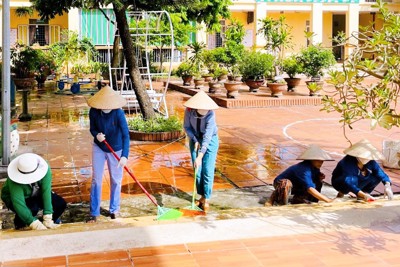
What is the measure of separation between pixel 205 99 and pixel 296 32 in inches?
977

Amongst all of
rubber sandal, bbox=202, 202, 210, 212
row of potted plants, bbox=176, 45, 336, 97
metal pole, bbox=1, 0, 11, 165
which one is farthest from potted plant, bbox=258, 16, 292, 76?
rubber sandal, bbox=202, 202, 210, 212

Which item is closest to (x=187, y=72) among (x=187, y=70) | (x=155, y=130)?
(x=187, y=70)

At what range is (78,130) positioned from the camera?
10664mm

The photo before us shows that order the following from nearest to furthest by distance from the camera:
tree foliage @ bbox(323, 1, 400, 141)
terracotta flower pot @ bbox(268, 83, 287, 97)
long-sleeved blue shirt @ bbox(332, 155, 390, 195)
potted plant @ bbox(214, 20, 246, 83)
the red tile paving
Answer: the red tile paving, tree foliage @ bbox(323, 1, 400, 141), long-sleeved blue shirt @ bbox(332, 155, 390, 195), terracotta flower pot @ bbox(268, 83, 287, 97), potted plant @ bbox(214, 20, 246, 83)

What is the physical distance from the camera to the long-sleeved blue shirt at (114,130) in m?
5.40

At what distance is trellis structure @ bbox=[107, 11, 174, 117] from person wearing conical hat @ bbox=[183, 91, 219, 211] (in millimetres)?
4607

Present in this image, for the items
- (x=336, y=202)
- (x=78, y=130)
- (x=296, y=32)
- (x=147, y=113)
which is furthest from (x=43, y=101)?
(x=296, y=32)

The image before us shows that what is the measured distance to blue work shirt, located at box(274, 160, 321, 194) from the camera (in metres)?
5.67

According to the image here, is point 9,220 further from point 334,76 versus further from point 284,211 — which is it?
point 334,76

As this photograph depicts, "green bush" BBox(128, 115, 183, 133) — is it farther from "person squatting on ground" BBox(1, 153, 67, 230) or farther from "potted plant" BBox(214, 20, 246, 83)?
"potted plant" BBox(214, 20, 246, 83)

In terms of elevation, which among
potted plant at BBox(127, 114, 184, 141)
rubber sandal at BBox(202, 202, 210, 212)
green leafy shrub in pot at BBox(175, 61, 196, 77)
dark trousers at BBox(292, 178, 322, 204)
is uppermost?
green leafy shrub in pot at BBox(175, 61, 196, 77)

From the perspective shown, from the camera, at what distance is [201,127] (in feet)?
19.2

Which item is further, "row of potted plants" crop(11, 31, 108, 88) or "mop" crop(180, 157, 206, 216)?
"row of potted plants" crop(11, 31, 108, 88)

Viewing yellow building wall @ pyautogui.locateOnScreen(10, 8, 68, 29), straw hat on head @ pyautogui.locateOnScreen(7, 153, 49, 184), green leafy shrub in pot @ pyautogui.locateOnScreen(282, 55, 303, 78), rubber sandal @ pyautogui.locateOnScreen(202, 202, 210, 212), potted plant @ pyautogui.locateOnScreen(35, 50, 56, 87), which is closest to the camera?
straw hat on head @ pyautogui.locateOnScreen(7, 153, 49, 184)
